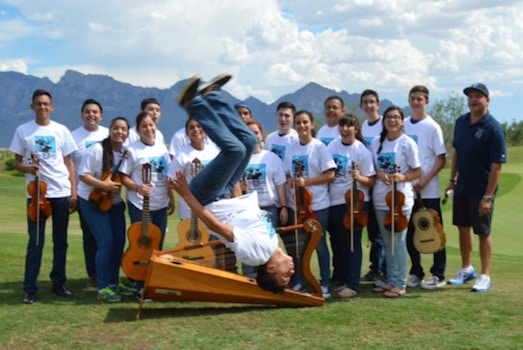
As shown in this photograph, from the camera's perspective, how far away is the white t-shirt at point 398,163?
7355 millimetres

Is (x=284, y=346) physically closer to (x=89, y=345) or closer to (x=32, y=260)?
(x=89, y=345)

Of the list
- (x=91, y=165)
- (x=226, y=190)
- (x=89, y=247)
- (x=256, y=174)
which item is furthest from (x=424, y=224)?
(x=89, y=247)

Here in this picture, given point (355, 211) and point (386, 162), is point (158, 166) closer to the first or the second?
point (355, 211)

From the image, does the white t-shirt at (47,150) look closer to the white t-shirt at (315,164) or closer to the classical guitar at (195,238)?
the classical guitar at (195,238)

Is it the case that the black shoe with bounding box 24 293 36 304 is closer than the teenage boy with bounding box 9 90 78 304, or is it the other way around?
the black shoe with bounding box 24 293 36 304

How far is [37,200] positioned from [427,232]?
4390mm

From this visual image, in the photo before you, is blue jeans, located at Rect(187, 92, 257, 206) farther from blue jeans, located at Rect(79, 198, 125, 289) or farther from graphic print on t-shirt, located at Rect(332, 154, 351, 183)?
blue jeans, located at Rect(79, 198, 125, 289)

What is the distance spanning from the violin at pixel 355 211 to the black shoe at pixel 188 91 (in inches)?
91.5

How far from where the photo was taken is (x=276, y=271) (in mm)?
6035

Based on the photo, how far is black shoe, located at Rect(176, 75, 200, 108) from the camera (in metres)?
5.64

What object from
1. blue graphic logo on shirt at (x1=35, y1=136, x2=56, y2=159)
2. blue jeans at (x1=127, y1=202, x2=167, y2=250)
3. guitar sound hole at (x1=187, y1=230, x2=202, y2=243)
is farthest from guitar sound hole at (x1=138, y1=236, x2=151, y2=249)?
blue graphic logo on shirt at (x1=35, y1=136, x2=56, y2=159)

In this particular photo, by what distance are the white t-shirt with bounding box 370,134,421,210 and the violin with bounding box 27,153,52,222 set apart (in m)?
3.65

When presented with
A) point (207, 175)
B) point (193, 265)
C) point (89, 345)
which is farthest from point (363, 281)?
point (89, 345)

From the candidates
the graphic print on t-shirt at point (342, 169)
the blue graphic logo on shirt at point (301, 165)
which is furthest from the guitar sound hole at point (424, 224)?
the blue graphic logo on shirt at point (301, 165)
